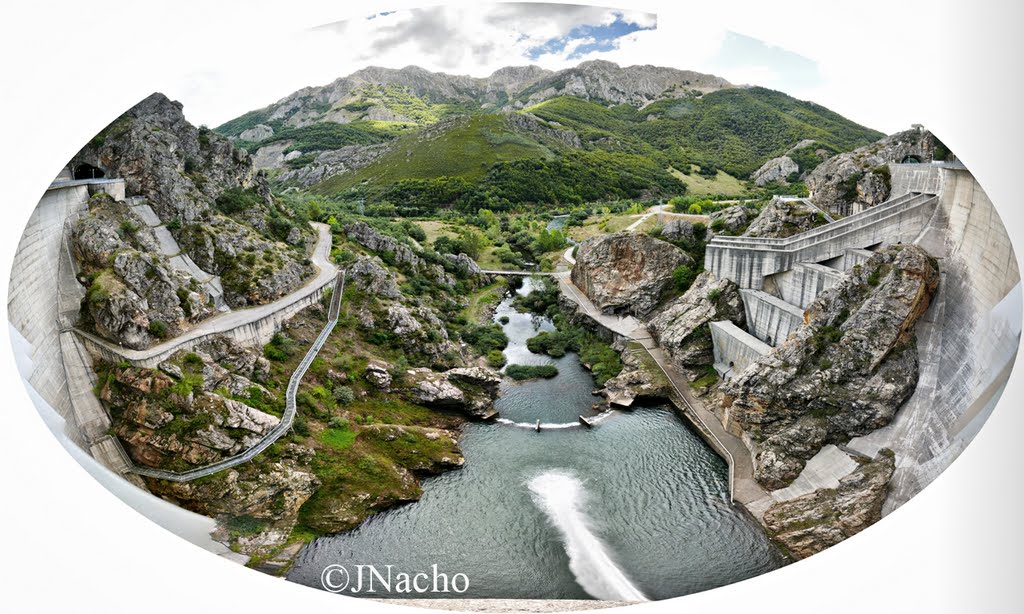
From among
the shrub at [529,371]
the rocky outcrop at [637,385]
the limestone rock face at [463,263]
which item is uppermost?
the limestone rock face at [463,263]

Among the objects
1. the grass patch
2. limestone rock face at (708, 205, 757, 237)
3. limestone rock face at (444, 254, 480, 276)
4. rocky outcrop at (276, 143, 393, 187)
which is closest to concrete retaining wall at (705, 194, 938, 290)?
limestone rock face at (708, 205, 757, 237)

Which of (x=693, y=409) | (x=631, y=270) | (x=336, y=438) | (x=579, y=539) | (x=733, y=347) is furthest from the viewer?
(x=631, y=270)

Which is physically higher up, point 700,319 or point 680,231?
point 680,231

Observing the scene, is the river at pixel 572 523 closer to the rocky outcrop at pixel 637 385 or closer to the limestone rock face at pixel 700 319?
the rocky outcrop at pixel 637 385

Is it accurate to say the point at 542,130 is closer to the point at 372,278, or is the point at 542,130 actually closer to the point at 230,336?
the point at 372,278

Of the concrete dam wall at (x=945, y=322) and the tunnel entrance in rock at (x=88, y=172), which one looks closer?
the concrete dam wall at (x=945, y=322)

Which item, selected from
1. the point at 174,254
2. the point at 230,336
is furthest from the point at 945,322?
the point at 174,254

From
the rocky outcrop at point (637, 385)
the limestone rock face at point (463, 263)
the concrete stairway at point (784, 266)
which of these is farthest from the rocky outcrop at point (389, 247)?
the concrete stairway at point (784, 266)

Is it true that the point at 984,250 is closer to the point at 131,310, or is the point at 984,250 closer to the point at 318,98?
the point at 131,310
